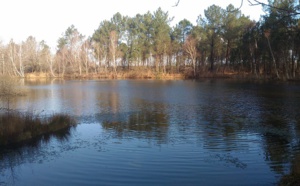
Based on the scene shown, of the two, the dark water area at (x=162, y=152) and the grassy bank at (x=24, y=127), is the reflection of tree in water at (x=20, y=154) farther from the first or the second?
the grassy bank at (x=24, y=127)

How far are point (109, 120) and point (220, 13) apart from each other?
58.2m

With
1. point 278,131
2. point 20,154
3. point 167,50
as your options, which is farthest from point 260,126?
point 167,50

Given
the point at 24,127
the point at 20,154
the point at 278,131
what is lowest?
the point at 20,154

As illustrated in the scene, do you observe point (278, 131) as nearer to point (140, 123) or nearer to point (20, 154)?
point (140, 123)

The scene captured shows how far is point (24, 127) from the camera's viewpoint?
567 inches

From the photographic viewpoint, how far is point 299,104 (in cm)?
2386

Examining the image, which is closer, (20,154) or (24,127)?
(20,154)

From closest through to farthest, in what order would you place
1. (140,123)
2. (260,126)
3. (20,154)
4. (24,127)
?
(20,154), (24,127), (260,126), (140,123)

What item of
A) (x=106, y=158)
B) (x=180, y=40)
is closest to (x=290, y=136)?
(x=106, y=158)

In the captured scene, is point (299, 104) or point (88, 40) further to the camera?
point (88, 40)

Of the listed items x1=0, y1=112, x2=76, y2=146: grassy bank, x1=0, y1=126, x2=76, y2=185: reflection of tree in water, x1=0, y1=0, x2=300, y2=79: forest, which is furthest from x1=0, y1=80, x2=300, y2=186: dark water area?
x1=0, y1=0, x2=300, y2=79: forest

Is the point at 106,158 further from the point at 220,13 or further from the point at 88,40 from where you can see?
the point at 88,40

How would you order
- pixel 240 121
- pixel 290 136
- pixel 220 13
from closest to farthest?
pixel 290 136 < pixel 240 121 < pixel 220 13

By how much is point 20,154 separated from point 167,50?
68.7 m
